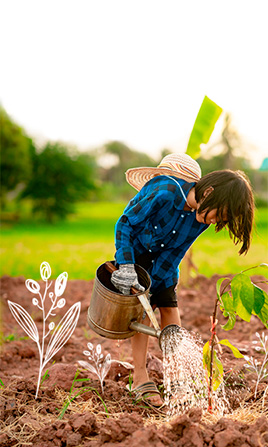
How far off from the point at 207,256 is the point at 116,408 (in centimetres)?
610

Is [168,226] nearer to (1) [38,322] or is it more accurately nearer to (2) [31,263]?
(1) [38,322]

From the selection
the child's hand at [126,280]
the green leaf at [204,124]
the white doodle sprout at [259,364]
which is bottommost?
the white doodle sprout at [259,364]

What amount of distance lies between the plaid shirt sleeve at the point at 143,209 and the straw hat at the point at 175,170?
2.4 inches

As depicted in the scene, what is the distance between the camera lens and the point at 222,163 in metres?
12.6

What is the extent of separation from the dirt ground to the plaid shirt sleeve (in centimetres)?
65

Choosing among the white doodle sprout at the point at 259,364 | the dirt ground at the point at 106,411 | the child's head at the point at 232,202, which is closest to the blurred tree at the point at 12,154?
the dirt ground at the point at 106,411

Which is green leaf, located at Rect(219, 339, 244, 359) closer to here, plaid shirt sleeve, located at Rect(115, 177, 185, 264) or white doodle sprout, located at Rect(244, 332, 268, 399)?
white doodle sprout, located at Rect(244, 332, 268, 399)

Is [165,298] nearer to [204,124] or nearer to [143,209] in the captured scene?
[143,209]

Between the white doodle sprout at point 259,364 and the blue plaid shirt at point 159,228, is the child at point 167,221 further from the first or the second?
the white doodle sprout at point 259,364

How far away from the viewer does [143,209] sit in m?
2.05

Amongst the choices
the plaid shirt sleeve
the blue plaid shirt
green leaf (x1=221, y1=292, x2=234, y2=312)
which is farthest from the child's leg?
green leaf (x1=221, y1=292, x2=234, y2=312)

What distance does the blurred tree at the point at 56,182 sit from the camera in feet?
55.8

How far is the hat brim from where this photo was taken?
211 centimetres

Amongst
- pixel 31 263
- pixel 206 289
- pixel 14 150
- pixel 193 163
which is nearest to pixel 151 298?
pixel 193 163
